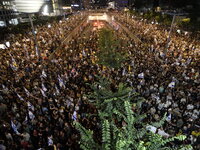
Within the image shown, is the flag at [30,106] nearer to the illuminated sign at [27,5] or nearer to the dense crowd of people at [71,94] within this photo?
the dense crowd of people at [71,94]

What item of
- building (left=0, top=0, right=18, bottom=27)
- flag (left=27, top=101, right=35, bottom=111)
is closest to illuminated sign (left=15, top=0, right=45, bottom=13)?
flag (left=27, top=101, right=35, bottom=111)

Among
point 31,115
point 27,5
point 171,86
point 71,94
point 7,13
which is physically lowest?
point 171,86

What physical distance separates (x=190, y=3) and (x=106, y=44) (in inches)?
844

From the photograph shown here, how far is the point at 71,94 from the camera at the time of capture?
33.7 ft

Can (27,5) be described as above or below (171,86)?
above

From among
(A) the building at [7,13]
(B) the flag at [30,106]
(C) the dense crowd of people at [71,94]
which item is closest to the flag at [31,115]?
(C) the dense crowd of people at [71,94]

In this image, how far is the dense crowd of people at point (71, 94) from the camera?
7793 millimetres

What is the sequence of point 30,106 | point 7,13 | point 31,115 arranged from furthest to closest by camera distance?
point 7,13 < point 30,106 < point 31,115

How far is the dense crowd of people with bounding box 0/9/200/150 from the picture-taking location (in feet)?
25.6

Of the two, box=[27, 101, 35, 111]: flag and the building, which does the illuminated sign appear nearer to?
box=[27, 101, 35, 111]: flag

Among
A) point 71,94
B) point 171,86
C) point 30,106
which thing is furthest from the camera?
point 171,86

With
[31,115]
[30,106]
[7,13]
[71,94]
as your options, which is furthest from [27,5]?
[7,13]

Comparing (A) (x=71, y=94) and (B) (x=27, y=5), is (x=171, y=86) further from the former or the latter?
(B) (x=27, y=5)

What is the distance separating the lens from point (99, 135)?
25.3 ft
